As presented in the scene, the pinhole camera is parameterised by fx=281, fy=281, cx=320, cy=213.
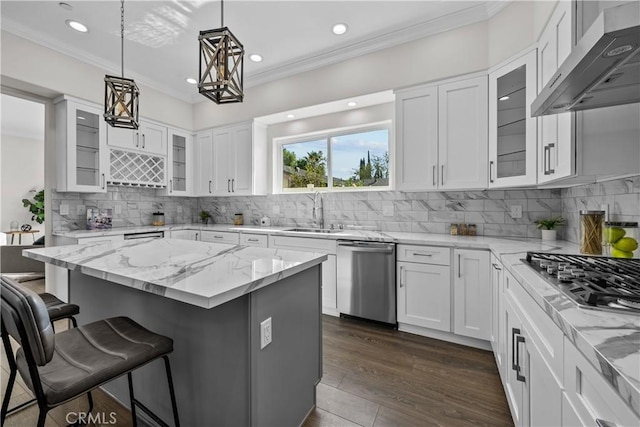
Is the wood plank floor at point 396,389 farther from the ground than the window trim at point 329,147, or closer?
closer

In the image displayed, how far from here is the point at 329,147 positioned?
395 centimetres

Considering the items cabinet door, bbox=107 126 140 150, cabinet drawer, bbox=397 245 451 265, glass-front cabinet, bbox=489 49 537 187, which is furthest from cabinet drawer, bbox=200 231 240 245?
glass-front cabinet, bbox=489 49 537 187

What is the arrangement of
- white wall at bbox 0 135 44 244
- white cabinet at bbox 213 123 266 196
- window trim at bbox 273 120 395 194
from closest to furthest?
1. window trim at bbox 273 120 395 194
2. white cabinet at bbox 213 123 266 196
3. white wall at bbox 0 135 44 244

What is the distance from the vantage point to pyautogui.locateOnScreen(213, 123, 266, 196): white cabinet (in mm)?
4098

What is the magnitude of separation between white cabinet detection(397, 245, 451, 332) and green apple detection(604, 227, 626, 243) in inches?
40.2

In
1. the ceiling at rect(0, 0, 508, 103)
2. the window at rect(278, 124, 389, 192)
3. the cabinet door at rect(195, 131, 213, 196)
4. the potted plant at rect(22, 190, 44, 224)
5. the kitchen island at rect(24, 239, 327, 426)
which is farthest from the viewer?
the potted plant at rect(22, 190, 44, 224)

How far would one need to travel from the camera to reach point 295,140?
13.8 ft

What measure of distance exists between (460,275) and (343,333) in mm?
1186

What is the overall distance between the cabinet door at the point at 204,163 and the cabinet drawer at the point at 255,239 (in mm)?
1270

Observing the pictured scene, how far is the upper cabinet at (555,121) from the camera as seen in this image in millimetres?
1571

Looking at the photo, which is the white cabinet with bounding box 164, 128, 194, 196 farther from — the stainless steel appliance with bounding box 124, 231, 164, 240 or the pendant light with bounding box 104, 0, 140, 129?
the pendant light with bounding box 104, 0, 140, 129

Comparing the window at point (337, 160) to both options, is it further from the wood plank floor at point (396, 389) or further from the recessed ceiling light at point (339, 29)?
the wood plank floor at point (396, 389)

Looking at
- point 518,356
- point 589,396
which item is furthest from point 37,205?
point 589,396

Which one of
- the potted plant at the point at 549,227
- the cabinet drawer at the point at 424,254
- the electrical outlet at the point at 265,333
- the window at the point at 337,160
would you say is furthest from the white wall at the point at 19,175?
the potted plant at the point at 549,227
